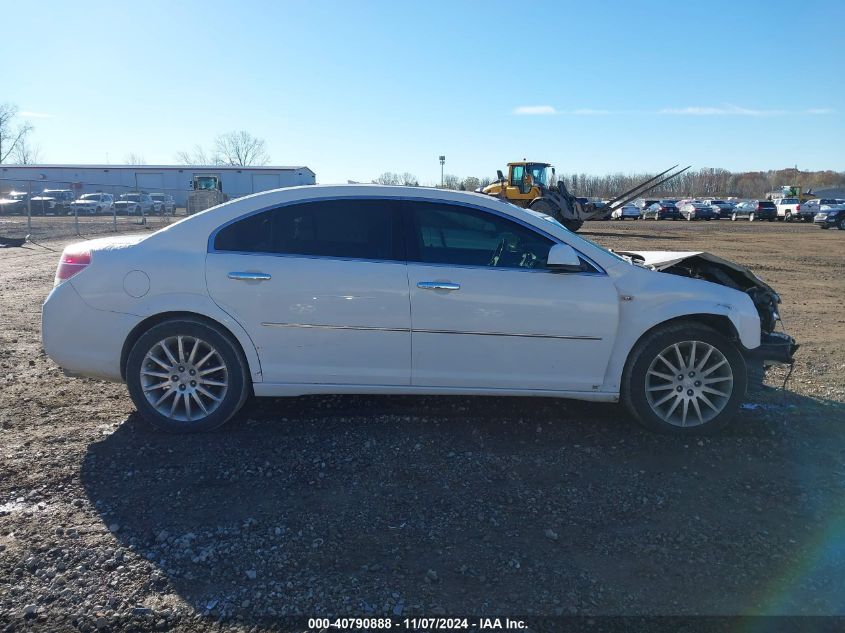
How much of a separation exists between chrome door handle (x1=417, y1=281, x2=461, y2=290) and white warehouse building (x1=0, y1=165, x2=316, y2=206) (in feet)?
182

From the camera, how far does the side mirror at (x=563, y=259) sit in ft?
14.7

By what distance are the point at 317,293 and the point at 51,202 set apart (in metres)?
47.6

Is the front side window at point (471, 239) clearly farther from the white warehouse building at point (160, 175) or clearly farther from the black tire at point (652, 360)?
the white warehouse building at point (160, 175)

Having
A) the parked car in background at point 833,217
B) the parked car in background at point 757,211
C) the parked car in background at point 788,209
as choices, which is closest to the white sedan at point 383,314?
the parked car in background at point 833,217

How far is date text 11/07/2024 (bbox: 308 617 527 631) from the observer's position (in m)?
2.70

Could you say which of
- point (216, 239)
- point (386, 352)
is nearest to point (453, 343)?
point (386, 352)

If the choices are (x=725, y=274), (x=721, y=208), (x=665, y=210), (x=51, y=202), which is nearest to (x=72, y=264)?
(x=725, y=274)

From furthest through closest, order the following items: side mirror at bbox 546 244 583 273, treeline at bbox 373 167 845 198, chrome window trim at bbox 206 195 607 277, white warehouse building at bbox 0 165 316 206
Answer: treeline at bbox 373 167 845 198, white warehouse building at bbox 0 165 316 206, chrome window trim at bbox 206 195 607 277, side mirror at bbox 546 244 583 273

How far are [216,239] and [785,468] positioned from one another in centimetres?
407

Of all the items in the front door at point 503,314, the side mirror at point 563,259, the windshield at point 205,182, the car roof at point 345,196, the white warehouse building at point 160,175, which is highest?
the white warehouse building at point 160,175

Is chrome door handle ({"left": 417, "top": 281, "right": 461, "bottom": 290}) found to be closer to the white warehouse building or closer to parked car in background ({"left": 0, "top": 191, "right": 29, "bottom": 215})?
parked car in background ({"left": 0, "top": 191, "right": 29, "bottom": 215})

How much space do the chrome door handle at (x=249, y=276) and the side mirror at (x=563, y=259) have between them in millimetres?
1943

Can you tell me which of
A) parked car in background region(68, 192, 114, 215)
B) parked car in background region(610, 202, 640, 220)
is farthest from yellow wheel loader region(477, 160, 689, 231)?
parked car in background region(68, 192, 114, 215)

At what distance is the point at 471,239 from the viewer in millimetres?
4727
